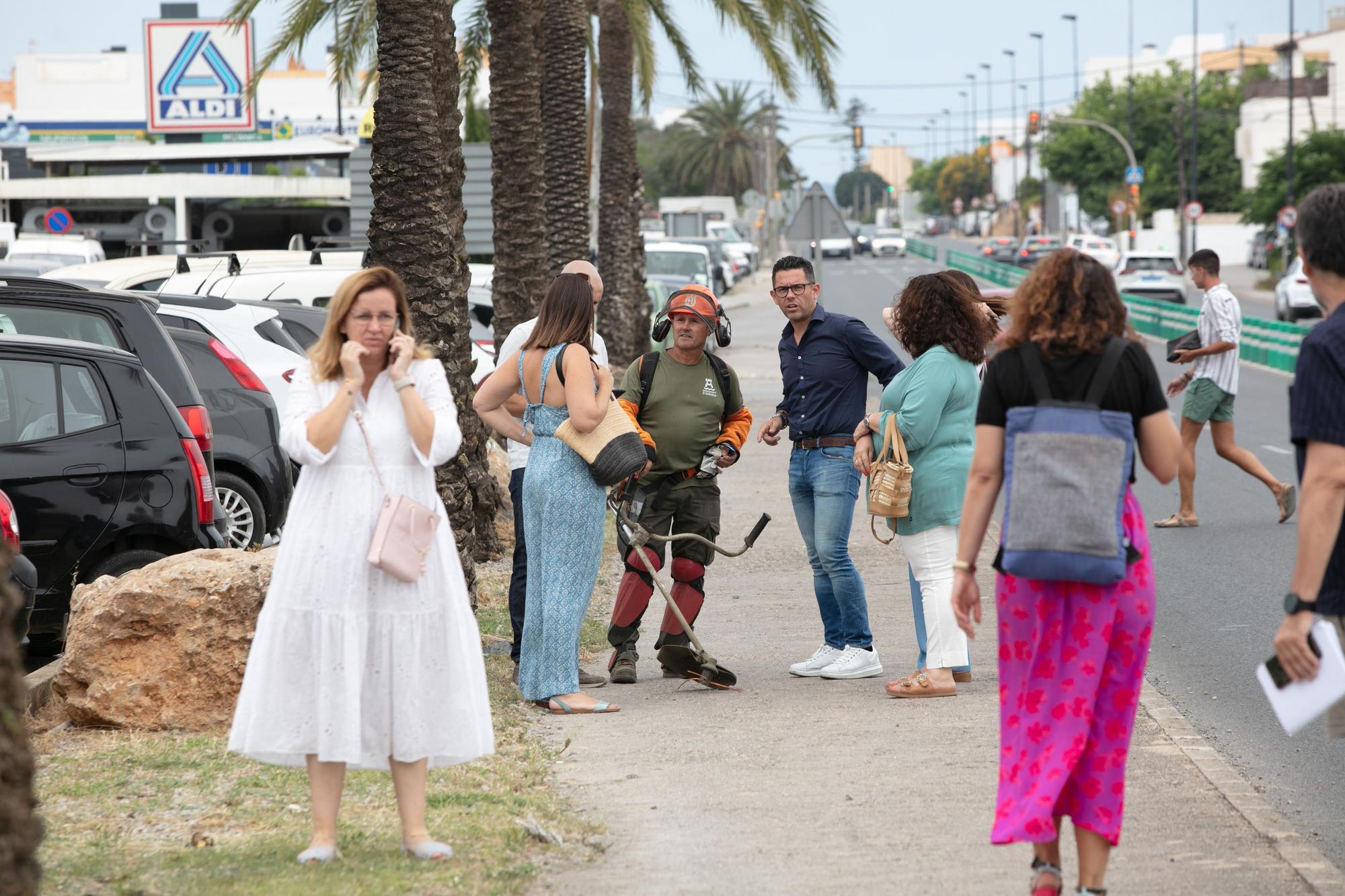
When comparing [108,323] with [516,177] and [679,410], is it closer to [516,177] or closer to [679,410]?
[679,410]

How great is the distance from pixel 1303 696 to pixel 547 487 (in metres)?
3.69

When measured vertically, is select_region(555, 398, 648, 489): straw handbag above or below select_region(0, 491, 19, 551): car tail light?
above

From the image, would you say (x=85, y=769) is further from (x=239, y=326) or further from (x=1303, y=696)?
→ (x=239, y=326)

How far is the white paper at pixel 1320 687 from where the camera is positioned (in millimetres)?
4066

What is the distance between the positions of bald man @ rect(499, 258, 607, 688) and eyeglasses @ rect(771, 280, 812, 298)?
84 centimetres

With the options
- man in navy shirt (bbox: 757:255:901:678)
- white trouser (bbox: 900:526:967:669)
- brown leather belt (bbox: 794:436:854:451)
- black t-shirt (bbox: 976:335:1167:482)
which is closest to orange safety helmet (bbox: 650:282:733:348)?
man in navy shirt (bbox: 757:255:901:678)

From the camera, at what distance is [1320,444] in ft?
13.4

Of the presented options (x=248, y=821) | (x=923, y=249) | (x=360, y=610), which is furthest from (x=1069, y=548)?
(x=923, y=249)

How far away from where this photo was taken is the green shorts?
40.7 ft

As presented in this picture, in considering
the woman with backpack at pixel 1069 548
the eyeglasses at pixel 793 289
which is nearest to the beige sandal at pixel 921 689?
the eyeglasses at pixel 793 289

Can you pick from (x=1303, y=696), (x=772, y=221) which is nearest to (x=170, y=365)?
(x=1303, y=696)

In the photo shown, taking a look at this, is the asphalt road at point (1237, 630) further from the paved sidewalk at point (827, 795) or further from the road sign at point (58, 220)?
the road sign at point (58, 220)

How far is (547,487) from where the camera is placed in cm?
718

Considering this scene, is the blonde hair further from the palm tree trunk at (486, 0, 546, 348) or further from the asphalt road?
the palm tree trunk at (486, 0, 546, 348)
